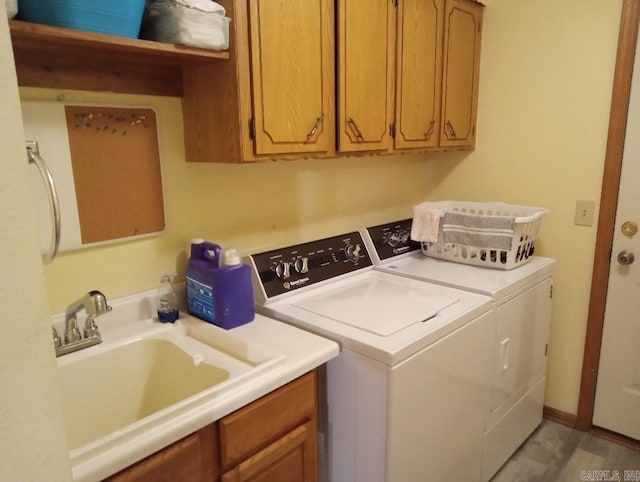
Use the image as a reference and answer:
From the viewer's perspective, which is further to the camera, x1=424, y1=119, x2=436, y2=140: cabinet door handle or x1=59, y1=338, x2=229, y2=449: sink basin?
Result: x1=424, y1=119, x2=436, y2=140: cabinet door handle

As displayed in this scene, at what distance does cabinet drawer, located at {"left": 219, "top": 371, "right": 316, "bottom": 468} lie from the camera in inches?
43.1

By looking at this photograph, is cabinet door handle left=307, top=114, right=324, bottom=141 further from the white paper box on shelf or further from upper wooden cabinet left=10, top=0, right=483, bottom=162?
the white paper box on shelf

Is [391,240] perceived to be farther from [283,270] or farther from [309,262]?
[283,270]

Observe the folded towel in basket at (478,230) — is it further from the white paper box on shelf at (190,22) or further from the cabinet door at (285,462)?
the white paper box on shelf at (190,22)

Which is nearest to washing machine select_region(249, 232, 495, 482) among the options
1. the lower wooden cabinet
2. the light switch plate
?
the lower wooden cabinet

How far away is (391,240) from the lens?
2.24m

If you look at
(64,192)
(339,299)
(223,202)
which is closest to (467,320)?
(339,299)

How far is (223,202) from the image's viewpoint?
68.1 inches

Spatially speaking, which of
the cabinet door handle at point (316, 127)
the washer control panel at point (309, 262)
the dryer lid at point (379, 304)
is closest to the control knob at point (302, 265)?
the washer control panel at point (309, 262)

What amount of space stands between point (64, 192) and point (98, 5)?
0.54 meters

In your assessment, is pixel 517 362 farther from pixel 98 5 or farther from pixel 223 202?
pixel 98 5

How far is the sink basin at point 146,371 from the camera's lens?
1.22 m

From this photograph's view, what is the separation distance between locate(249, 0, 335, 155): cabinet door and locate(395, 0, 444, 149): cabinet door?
0.43 m

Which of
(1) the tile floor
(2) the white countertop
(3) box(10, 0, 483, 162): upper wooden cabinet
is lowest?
(1) the tile floor
